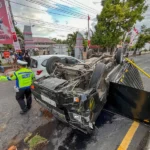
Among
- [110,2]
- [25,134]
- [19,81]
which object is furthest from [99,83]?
[110,2]

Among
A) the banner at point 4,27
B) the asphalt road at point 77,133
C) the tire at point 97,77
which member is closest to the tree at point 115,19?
the banner at point 4,27

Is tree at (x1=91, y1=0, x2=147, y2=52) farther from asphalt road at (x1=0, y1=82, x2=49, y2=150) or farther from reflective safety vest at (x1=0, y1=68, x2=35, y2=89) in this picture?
asphalt road at (x1=0, y1=82, x2=49, y2=150)

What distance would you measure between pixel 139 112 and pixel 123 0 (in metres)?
17.6

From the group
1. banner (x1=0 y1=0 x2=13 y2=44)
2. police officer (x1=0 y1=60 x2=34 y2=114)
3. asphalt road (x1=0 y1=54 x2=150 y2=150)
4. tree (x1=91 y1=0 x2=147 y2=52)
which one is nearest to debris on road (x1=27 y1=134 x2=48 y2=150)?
asphalt road (x1=0 y1=54 x2=150 y2=150)

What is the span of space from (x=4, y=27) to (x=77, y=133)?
9.14m

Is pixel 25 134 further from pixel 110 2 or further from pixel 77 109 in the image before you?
pixel 110 2

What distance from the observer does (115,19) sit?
1483 cm

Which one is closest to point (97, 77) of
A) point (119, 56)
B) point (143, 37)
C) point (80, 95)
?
A: point (80, 95)

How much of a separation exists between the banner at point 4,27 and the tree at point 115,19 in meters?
10.5

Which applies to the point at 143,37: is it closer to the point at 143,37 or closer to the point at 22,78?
the point at 143,37

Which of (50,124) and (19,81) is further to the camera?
(19,81)

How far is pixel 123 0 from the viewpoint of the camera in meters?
15.7

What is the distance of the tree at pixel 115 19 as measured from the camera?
14.5 metres

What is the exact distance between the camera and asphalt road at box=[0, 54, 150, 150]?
2.34 metres
